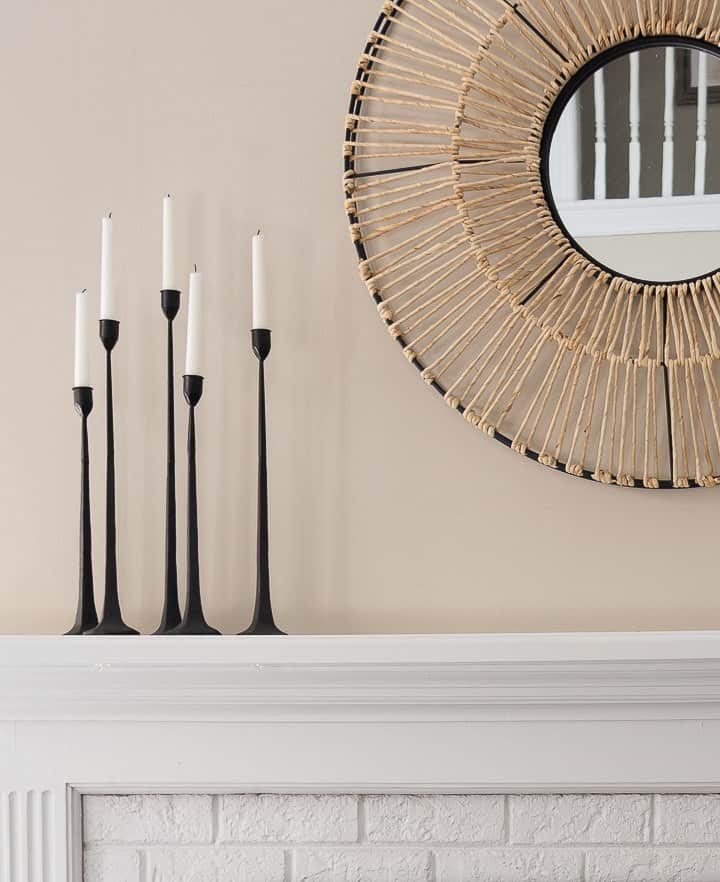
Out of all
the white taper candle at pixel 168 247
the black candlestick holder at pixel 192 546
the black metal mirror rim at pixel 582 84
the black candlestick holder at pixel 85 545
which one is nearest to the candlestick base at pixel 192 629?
the black candlestick holder at pixel 192 546

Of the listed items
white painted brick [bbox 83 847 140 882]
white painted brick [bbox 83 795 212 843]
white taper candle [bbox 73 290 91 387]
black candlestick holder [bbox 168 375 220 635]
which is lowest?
white painted brick [bbox 83 847 140 882]

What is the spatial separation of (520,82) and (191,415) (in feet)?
2.00

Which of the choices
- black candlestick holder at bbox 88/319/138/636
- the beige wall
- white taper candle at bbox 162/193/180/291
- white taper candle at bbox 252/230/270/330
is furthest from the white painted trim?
black candlestick holder at bbox 88/319/138/636

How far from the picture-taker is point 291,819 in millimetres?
1229

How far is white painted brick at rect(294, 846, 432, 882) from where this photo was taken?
122 cm

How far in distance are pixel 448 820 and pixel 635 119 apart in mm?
915

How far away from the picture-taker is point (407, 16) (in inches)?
51.4

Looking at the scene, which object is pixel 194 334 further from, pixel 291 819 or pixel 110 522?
pixel 291 819

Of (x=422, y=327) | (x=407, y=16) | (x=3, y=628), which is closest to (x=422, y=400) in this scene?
(x=422, y=327)

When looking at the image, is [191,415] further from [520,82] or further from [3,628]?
[520,82]

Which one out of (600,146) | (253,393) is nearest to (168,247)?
(253,393)

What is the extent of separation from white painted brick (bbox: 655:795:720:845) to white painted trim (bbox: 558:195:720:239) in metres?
0.71

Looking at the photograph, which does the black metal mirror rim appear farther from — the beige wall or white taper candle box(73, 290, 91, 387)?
white taper candle box(73, 290, 91, 387)

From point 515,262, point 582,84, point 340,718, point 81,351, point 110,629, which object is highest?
point 582,84
